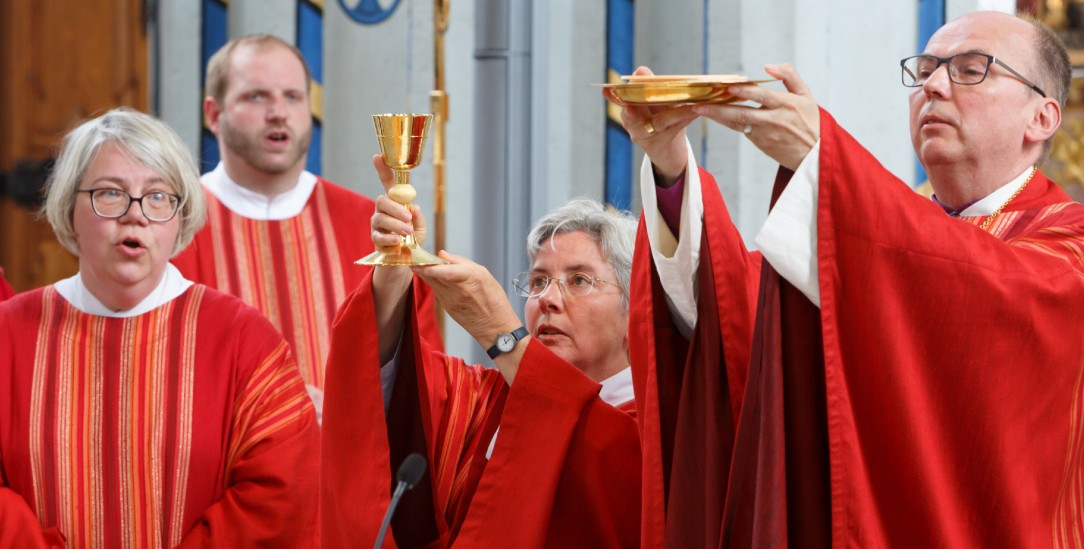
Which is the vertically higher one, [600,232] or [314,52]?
[314,52]

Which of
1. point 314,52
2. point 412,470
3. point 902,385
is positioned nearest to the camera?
point 412,470

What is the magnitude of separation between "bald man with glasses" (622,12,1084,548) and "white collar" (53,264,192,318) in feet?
3.88

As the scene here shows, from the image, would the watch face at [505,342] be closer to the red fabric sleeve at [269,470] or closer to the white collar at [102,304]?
the red fabric sleeve at [269,470]

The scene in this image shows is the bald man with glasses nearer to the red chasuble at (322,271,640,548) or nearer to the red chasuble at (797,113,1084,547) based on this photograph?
the red chasuble at (797,113,1084,547)

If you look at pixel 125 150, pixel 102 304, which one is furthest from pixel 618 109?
pixel 102 304

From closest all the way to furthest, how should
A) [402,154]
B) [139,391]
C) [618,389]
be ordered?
[402,154] < [618,389] < [139,391]

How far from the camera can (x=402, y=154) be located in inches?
101

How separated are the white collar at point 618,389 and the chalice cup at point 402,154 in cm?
62

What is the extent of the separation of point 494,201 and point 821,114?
3.41 meters

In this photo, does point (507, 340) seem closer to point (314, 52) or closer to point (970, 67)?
point (970, 67)

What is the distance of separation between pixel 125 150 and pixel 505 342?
41.3 inches

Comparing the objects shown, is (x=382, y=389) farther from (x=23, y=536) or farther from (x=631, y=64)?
(x=631, y=64)

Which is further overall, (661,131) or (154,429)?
(154,429)

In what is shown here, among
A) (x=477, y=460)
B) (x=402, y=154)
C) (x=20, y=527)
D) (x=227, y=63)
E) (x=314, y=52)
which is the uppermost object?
(x=314, y=52)
